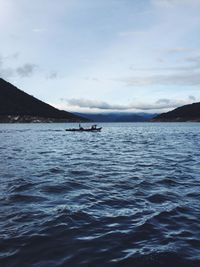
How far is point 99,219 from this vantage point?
1285 centimetres

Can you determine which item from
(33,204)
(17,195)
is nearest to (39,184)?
(17,195)

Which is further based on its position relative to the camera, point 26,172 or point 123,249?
point 26,172

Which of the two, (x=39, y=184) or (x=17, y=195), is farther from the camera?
(x=39, y=184)

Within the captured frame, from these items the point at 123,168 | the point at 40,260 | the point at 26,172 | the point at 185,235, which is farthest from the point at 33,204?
the point at 123,168

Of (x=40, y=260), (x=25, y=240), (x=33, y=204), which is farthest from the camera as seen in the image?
(x=33, y=204)

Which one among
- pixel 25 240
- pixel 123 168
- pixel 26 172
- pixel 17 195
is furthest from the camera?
pixel 123 168

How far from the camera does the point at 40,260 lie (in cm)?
899

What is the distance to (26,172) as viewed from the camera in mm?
24656

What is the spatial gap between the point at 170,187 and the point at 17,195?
29.5ft

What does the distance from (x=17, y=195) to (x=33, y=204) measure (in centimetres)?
209

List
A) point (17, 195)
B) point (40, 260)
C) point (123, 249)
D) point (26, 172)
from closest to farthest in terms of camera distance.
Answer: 1. point (40, 260)
2. point (123, 249)
3. point (17, 195)
4. point (26, 172)

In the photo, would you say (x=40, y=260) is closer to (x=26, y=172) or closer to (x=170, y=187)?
(x=170, y=187)

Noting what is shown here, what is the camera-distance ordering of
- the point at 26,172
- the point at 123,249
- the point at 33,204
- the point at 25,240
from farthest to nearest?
the point at 26,172 < the point at 33,204 < the point at 25,240 < the point at 123,249

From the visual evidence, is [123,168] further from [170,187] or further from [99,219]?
[99,219]
